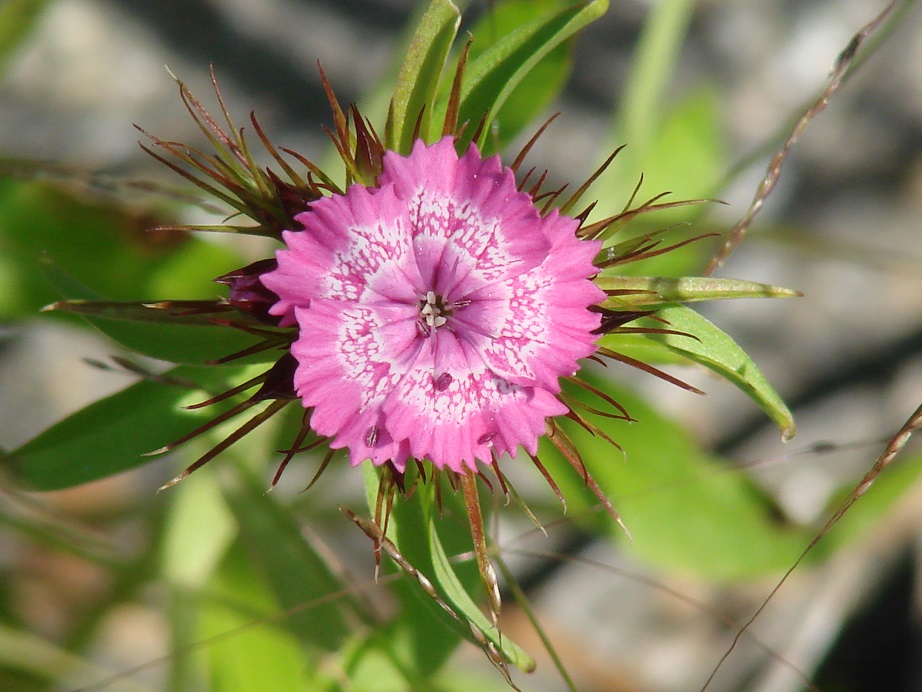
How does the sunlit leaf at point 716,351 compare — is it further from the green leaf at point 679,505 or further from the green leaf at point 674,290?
the green leaf at point 679,505

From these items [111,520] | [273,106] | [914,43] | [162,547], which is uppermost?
[914,43]

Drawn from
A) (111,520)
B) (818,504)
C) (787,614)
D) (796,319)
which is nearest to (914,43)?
(796,319)

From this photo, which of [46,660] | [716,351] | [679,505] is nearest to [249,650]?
[46,660]

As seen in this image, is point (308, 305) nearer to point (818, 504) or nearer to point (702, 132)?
point (702, 132)

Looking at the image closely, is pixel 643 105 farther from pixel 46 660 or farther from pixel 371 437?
pixel 46 660

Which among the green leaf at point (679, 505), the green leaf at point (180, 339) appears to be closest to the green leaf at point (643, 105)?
the green leaf at point (679, 505)

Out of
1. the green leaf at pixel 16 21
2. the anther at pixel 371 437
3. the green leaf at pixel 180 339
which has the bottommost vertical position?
the green leaf at pixel 180 339
